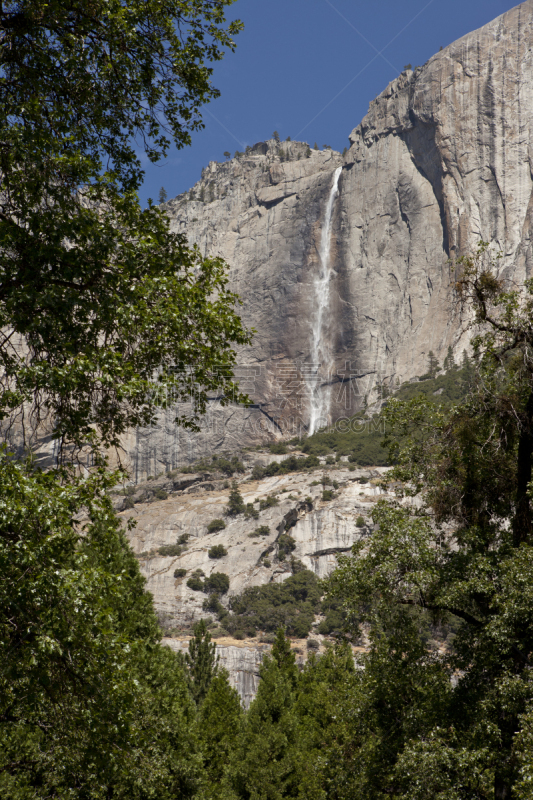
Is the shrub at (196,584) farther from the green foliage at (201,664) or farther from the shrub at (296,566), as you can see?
the green foliage at (201,664)

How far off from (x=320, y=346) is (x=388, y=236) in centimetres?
2129

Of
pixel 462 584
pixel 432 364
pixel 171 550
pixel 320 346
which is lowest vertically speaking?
pixel 171 550

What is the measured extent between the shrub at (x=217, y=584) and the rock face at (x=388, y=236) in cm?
3072

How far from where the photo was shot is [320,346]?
10006 cm

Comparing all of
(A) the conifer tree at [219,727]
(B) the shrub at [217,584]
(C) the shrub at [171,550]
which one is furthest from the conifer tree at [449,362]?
(A) the conifer tree at [219,727]

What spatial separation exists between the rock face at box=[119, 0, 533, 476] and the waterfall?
1.51ft

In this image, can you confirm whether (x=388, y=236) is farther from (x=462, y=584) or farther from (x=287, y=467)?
(x=462, y=584)

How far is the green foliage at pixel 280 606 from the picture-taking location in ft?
205

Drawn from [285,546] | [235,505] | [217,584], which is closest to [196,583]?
[217,584]

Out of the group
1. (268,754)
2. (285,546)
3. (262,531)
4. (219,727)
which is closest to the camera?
(268,754)

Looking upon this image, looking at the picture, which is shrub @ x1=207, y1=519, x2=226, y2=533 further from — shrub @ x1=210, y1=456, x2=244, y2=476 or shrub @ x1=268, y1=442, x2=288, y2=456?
shrub @ x1=268, y1=442, x2=288, y2=456

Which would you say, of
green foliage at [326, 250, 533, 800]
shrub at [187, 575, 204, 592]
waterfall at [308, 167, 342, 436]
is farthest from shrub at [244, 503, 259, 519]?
green foliage at [326, 250, 533, 800]

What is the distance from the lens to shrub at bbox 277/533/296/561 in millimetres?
73188

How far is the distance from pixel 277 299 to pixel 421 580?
3772 inches
